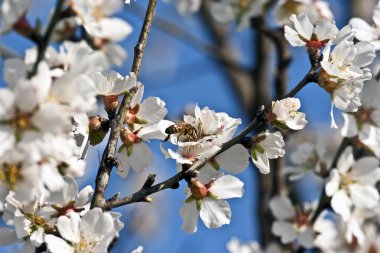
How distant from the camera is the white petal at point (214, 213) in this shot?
173 cm

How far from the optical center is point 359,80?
1727mm

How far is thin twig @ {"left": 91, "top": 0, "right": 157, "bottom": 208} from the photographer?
1.59 metres

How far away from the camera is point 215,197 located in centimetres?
175

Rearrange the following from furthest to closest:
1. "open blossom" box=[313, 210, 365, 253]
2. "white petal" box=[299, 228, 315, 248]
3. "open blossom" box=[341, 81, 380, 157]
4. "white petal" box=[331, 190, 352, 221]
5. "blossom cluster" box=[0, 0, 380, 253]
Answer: "open blossom" box=[313, 210, 365, 253] < "white petal" box=[299, 228, 315, 248] < "white petal" box=[331, 190, 352, 221] < "open blossom" box=[341, 81, 380, 157] < "blossom cluster" box=[0, 0, 380, 253]

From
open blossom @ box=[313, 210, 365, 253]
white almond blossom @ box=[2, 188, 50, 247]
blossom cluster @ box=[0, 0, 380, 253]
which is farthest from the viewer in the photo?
open blossom @ box=[313, 210, 365, 253]

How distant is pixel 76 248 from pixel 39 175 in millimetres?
335

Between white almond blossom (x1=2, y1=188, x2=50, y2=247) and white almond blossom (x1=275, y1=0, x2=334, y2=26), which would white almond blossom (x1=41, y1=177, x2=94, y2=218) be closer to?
white almond blossom (x1=2, y1=188, x2=50, y2=247)

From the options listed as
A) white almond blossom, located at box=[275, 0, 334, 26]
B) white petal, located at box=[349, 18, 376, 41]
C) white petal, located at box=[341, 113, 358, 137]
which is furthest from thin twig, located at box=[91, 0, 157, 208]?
white almond blossom, located at box=[275, 0, 334, 26]

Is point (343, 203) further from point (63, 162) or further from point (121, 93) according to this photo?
point (63, 162)

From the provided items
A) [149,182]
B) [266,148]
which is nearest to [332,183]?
[266,148]

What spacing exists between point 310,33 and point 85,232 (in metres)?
0.76

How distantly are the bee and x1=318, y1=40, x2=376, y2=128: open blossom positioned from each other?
344 millimetres

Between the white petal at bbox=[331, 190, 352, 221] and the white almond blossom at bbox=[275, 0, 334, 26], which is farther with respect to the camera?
the white almond blossom at bbox=[275, 0, 334, 26]

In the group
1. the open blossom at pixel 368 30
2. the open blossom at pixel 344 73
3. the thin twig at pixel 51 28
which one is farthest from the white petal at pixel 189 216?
the open blossom at pixel 368 30
